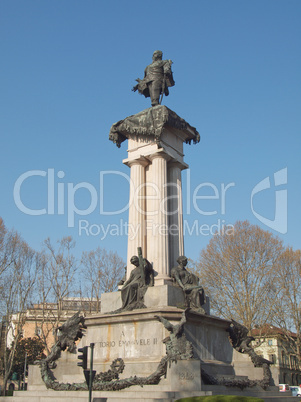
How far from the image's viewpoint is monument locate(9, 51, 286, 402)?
12.4 m

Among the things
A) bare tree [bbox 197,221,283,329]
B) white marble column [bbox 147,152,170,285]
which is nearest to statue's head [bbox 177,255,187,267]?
white marble column [bbox 147,152,170,285]

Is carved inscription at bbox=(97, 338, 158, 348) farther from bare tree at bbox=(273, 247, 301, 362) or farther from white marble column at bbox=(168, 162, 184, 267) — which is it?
bare tree at bbox=(273, 247, 301, 362)

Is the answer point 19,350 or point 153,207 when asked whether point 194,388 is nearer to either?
point 153,207

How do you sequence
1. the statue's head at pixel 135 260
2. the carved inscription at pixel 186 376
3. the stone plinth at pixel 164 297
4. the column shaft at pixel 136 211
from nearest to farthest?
the carved inscription at pixel 186 376 < the stone plinth at pixel 164 297 < the statue's head at pixel 135 260 < the column shaft at pixel 136 211

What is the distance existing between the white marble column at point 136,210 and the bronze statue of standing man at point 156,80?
3183mm

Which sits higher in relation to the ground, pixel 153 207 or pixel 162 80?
pixel 162 80

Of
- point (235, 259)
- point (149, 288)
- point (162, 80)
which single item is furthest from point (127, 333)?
point (235, 259)

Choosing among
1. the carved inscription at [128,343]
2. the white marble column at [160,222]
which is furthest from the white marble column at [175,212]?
the carved inscription at [128,343]

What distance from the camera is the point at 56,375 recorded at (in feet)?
49.7

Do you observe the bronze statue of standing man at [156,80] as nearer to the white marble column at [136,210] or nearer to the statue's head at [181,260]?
the white marble column at [136,210]

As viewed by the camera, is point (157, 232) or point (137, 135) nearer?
point (157, 232)

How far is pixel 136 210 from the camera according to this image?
17812 millimetres

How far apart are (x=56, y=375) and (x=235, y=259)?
70.0 ft

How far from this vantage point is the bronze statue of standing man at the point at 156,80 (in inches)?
782
